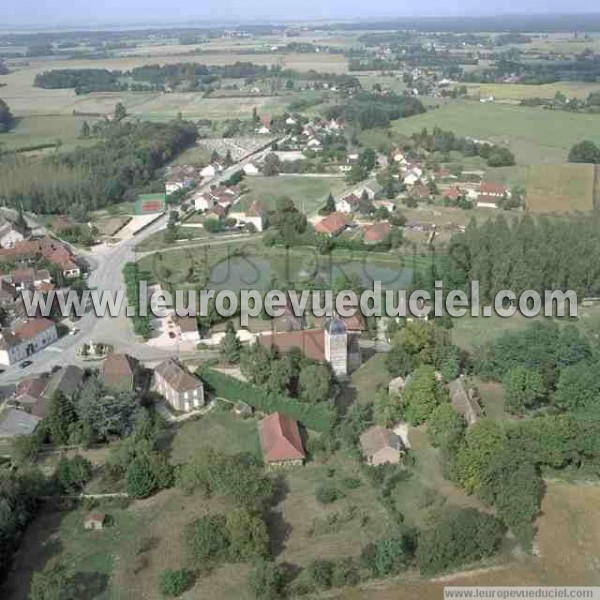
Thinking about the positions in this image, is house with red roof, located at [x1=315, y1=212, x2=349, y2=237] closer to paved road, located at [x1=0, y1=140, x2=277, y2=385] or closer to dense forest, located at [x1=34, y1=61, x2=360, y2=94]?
paved road, located at [x1=0, y1=140, x2=277, y2=385]

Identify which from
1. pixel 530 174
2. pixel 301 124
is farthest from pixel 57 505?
pixel 301 124

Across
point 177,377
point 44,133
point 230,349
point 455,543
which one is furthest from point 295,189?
point 455,543

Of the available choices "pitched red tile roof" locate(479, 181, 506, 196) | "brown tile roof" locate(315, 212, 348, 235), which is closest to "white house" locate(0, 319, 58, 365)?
"brown tile roof" locate(315, 212, 348, 235)

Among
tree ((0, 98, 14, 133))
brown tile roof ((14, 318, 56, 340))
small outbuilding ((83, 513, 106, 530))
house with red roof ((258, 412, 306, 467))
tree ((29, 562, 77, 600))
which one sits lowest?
small outbuilding ((83, 513, 106, 530))

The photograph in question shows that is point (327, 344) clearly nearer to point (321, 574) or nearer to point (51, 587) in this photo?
point (321, 574)

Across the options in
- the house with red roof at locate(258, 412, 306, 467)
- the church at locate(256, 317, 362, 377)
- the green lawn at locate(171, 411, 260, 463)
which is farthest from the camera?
the church at locate(256, 317, 362, 377)

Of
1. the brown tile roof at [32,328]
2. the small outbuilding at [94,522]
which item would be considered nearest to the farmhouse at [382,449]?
the small outbuilding at [94,522]

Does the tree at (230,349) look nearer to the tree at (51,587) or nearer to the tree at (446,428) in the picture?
the tree at (446,428)
